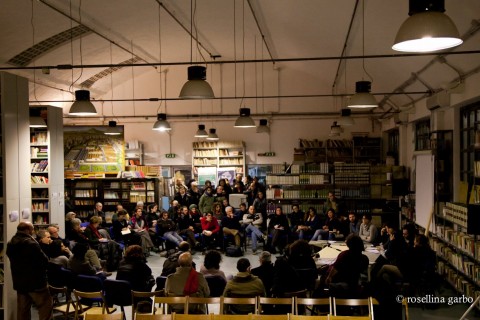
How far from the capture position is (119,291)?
648 centimetres

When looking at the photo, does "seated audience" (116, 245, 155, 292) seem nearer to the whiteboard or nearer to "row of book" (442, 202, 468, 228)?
"row of book" (442, 202, 468, 228)

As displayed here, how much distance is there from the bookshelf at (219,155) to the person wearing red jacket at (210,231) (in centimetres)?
565

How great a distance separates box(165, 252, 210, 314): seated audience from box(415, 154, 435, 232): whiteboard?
5942mm

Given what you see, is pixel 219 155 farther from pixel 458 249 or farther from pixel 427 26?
pixel 427 26

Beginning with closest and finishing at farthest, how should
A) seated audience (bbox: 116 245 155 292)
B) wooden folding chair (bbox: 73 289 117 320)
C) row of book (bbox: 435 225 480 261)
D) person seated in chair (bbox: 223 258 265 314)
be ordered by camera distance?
person seated in chair (bbox: 223 258 265 314), wooden folding chair (bbox: 73 289 117 320), seated audience (bbox: 116 245 155 292), row of book (bbox: 435 225 480 261)

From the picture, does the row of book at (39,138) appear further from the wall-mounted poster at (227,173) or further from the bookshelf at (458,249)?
the bookshelf at (458,249)

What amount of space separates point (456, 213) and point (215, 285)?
443 cm

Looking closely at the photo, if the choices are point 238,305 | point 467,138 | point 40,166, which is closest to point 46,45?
point 40,166

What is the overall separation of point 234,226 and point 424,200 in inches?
182

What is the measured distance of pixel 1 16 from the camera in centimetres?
943

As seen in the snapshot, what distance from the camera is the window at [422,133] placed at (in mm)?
12133

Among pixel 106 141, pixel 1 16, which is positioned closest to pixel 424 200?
pixel 1 16

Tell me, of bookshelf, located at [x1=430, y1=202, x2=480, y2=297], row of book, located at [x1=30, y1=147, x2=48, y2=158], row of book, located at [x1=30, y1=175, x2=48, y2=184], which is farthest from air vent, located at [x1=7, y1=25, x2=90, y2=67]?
bookshelf, located at [x1=430, y1=202, x2=480, y2=297]

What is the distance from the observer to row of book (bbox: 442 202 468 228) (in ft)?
26.2
